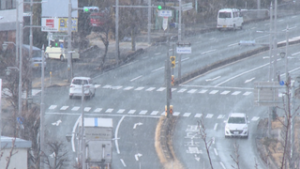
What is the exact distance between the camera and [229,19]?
53281mm

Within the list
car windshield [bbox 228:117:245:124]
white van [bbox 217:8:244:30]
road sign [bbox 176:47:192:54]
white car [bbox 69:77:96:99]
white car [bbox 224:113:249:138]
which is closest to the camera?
white car [bbox 224:113:249:138]

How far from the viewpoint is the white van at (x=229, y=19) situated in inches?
2077

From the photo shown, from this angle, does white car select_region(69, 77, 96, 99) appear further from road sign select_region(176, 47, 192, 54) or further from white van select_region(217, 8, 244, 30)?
white van select_region(217, 8, 244, 30)

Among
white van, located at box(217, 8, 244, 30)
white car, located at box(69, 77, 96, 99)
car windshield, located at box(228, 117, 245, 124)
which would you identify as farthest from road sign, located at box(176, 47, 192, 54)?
white van, located at box(217, 8, 244, 30)

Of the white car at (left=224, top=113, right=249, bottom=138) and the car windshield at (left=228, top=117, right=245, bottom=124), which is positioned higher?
the car windshield at (left=228, top=117, right=245, bottom=124)

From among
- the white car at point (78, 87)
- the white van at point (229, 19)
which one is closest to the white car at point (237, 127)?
the white car at point (78, 87)

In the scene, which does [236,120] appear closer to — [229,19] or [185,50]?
[185,50]

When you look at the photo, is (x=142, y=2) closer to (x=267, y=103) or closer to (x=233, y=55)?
(x=233, y=55)

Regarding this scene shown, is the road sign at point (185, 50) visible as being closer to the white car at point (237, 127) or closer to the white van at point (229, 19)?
the white car at point (237, 127)

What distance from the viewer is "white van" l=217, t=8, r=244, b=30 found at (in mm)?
52750

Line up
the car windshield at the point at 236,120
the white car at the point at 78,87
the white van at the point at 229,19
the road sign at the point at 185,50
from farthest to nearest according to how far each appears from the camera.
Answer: the white van at the point at 229,19 < the road sign at the point at 185,50 < the white car at the point at 78,87 < the car windshield at the point at 236,120

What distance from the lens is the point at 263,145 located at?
28156 mm

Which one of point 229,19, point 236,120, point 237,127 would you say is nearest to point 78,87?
point 236,120

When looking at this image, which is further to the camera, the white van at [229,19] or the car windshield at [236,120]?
the white van at [229,19]
